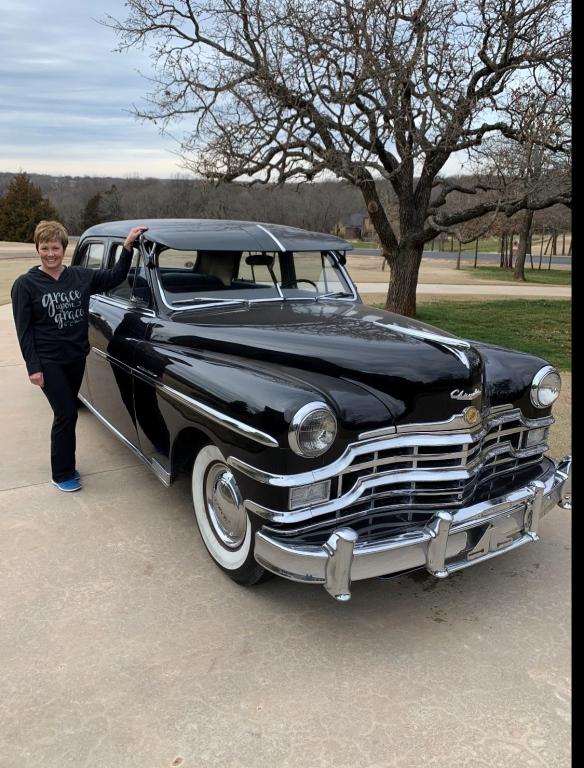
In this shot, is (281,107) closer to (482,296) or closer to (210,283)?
(210,283)

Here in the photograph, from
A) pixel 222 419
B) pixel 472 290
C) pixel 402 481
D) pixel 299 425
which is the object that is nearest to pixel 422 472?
pixel 402 481

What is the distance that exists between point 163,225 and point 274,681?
317 cm

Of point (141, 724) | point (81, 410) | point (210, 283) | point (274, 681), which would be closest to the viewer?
point (141, 724)

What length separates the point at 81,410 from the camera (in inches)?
247

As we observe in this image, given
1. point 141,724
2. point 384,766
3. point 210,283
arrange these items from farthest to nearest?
point 210,283, point 141,724, point 384,766

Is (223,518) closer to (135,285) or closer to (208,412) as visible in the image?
(208,412)

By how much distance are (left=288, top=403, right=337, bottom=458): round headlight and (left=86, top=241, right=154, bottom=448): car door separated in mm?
1747

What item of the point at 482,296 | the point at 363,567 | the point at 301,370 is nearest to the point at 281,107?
the point at 301,370

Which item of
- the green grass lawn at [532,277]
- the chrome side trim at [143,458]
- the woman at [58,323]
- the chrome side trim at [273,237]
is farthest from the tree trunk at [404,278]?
the green grass lawn at [532,277]

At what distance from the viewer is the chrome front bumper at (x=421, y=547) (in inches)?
101

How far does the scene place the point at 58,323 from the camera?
412 centimetres

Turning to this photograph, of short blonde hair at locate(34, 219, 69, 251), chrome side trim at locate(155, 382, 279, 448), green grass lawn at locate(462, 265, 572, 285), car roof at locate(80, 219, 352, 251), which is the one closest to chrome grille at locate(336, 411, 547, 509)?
chrome side trim at locate(155, 382, 279, 448)

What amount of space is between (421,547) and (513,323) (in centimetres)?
1055

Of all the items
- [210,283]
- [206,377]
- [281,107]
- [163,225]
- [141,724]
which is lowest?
[141,724]
